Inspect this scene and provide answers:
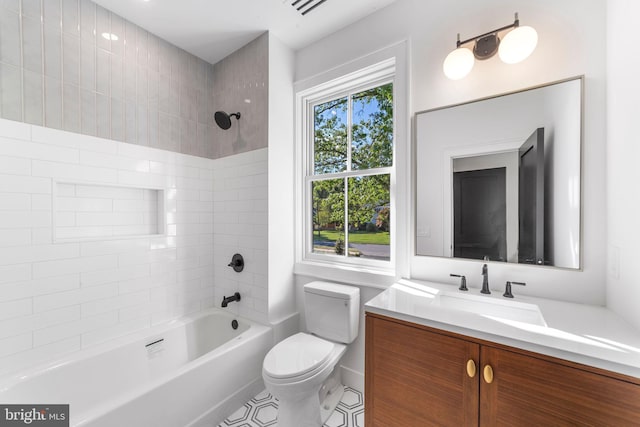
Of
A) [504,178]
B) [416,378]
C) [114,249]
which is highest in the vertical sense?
[504,178]

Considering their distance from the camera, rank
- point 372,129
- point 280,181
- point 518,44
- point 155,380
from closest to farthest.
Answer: point 518,44 → point 155,380 → point 372,129 → point 280,181

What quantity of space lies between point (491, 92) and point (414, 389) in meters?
1.55

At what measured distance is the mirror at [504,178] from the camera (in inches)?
48.4

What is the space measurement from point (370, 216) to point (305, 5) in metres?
1.52

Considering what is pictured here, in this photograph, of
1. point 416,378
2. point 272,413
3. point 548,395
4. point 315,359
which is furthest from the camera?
point 272,413

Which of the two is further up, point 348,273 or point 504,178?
point 504,178

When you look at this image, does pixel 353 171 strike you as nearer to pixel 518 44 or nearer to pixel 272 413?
pixel 518 44

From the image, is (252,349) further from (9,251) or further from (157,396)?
(9,251)

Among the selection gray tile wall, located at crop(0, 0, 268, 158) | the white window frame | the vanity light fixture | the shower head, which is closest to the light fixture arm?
the vanity light fixture

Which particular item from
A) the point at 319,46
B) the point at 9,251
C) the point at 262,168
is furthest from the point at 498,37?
the point at 9,251

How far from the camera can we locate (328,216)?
2182mm

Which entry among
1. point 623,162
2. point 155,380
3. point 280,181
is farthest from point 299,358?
point 623,162

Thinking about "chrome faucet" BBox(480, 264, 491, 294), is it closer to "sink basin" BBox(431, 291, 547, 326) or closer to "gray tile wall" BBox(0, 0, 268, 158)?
"sink basin" BBox(431, 291, 547, 326)

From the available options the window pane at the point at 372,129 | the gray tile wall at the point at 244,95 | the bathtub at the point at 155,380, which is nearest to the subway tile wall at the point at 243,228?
the gray tile wall at the point at 244,95
